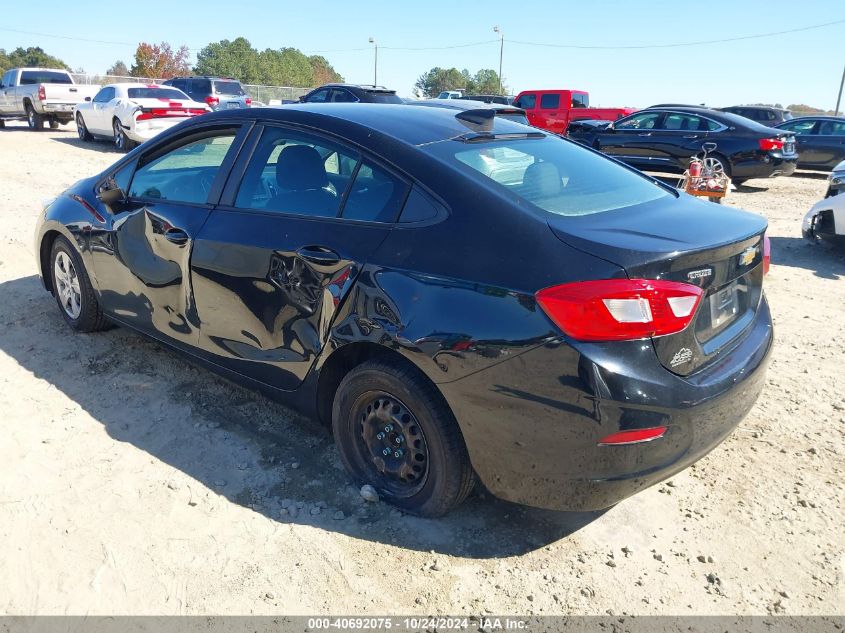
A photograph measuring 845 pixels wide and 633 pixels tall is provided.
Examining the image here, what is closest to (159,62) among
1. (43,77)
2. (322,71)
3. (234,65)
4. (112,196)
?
(234,65)

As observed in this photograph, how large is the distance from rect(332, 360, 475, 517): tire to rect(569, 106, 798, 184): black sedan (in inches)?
466

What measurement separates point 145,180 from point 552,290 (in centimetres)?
287

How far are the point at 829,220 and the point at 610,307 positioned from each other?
21.2 feet

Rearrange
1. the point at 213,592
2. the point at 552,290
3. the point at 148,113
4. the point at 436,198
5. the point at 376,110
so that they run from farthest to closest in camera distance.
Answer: the point at 148,113 → the point at 376,110 → the point at 436,198 → the point at 213,592 → the point at 552,290

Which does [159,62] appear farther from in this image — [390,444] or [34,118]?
[390,444]

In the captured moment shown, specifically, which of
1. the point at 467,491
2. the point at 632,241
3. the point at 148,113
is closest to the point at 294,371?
the point at 467,491

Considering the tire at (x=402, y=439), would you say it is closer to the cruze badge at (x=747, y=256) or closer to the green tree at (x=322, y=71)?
the cruze badge at (x=747, y=256)

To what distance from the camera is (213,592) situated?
2535mm

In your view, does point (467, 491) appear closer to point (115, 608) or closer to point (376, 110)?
point (115, 608)

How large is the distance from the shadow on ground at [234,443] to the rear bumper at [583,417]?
395 mm

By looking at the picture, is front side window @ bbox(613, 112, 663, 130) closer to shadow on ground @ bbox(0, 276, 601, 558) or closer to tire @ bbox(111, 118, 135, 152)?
tire @ bbox(111, 118, 135, 152)

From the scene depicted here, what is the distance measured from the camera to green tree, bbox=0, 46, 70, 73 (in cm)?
7011

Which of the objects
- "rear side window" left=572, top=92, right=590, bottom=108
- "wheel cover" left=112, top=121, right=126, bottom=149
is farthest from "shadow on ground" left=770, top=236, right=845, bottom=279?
"rear side window" left=572, top=92, right=590, bottom=108

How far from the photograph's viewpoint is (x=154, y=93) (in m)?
16.4
